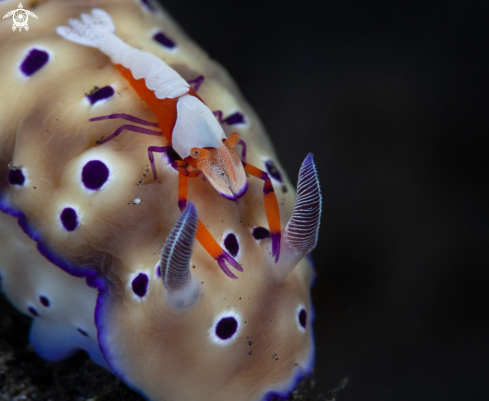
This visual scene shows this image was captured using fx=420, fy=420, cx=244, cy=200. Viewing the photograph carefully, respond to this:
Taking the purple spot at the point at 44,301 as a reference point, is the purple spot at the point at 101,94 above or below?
above

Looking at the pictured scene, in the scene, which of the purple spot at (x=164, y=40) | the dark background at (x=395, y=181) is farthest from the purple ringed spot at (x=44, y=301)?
the dark background at (x=395, y=181)

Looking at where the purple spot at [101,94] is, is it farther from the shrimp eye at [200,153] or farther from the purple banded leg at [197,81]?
the shrimp eye at [200,153]

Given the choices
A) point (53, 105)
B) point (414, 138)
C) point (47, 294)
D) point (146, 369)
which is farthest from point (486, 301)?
point (53, 105)

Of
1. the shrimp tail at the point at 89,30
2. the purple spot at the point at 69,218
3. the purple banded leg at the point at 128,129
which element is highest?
the shrimp tail at the point at 89,30

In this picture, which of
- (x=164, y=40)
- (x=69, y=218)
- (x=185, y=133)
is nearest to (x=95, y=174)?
(x=69, y=218)

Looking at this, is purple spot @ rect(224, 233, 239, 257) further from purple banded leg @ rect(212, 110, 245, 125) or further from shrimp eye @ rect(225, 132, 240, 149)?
purple banded leg @ rect(212, 110, 245, 125)

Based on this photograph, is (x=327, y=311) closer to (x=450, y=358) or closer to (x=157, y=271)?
(x=450, y=358)

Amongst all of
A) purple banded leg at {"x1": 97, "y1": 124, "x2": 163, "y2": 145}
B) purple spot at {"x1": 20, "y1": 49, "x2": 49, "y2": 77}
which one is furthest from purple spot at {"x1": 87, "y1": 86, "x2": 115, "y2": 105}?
purple spot at {"x1": 20, "y1": 49, "x2": 49, "y2": 77}
